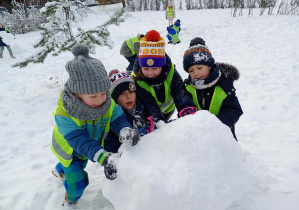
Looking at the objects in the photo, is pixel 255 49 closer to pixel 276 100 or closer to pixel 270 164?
pixel 276 100

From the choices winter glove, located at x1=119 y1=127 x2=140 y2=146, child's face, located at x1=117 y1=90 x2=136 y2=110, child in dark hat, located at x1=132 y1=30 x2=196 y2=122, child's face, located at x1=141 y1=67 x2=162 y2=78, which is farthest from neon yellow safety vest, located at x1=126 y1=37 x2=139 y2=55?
winter glove, located at x1=119 y1=127 x2=140 y2=146

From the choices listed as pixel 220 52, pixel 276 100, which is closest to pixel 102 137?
pixel 276 100

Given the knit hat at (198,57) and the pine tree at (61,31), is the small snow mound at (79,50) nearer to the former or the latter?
the knit hat at (198,57)

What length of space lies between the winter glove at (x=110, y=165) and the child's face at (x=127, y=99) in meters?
0.68

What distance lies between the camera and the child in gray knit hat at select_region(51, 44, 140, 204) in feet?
4.95

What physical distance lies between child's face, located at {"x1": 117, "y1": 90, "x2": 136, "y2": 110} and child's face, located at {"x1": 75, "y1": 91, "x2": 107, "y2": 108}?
396 mm

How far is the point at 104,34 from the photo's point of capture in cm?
467

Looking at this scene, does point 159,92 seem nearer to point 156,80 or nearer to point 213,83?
point 156,80

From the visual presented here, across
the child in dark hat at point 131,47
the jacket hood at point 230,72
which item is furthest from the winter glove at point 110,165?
the child in dark hat at point 131,47

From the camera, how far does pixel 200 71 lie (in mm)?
1926

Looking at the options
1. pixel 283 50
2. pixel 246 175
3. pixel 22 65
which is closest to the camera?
pixel 246 175

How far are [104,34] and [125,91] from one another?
10.2 feet

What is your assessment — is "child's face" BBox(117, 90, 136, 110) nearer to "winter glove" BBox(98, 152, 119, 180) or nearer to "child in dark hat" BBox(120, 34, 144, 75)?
"winter glove" BBox(98, 152, 119, 180)

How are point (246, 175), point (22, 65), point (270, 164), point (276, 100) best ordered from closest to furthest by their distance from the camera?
point (246, 175) → point (270, 164) → point (276, 100) → point (22, 65)
